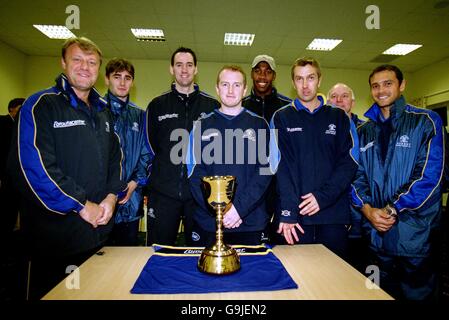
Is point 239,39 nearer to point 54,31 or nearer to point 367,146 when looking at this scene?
point 54,31

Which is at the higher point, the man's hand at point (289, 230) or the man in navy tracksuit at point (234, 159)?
the man in navy tracksuit at point (234, 159)

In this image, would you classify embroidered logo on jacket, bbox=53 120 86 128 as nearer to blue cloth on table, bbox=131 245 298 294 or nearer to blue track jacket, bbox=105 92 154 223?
blue track jacket, bbox=105 92 154 223

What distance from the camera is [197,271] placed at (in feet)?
3.44

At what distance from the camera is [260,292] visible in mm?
896

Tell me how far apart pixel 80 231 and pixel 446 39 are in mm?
7543

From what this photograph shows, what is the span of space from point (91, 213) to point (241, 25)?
4.77 m

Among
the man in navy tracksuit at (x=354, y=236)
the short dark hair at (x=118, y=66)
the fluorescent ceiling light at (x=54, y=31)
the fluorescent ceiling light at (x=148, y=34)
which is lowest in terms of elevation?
the man in navy tracksuit at (x=354, y=236)

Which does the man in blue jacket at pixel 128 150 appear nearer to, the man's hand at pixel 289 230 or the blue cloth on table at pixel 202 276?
the blue cloth on table at pixel 202 276

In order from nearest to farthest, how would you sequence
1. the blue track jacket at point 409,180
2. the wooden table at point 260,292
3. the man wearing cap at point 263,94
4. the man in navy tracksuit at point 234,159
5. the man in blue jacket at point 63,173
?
the wooden table at point 260,292
the man in blue jacket at point 63,173
the man in navy tracksuit at point 234,159
the blue track jacket at point 409,180
the man wearing cap at point 263,94

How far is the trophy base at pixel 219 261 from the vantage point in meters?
1.02

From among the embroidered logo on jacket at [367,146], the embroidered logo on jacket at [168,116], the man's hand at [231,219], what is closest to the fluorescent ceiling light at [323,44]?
the embroidered logo on jacket at [367,146]

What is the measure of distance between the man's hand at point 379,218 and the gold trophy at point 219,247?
1.21 m

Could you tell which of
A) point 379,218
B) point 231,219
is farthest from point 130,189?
point 379,218
